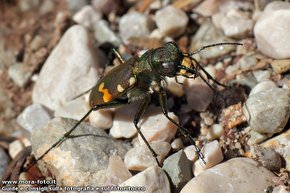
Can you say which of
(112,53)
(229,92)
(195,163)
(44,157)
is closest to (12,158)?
(44,157)

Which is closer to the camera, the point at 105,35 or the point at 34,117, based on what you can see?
the point at 34,117

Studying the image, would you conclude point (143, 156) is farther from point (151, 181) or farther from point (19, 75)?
point (19, 75)

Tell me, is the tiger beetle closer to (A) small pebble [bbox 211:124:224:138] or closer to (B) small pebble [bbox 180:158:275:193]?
(A) small pebble [bbox 211:124:224:138]

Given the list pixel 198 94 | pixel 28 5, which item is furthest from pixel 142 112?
pixel 28 5

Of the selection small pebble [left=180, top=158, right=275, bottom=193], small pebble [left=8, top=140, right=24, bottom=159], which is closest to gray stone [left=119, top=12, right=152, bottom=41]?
small pebble [left=8, top=140, right=24, bottom=159]

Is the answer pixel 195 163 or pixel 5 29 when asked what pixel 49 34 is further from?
pixel 195 163

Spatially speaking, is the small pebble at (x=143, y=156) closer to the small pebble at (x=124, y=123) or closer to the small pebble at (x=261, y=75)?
the small pebble at (x=124, y=123)
